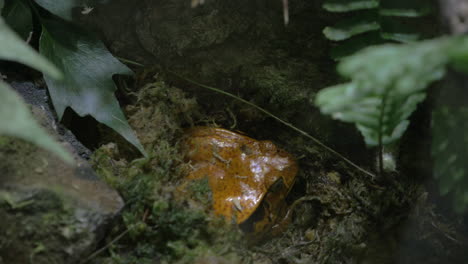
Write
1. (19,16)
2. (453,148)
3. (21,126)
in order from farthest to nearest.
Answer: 1. (19,16)
2. (453,148)
3. (21,126)

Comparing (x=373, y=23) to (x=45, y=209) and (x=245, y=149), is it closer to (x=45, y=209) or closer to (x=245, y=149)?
(x=245, y=149)

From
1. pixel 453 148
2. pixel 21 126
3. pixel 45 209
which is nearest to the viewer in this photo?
pixel 21 126

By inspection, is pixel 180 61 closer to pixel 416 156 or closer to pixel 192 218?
pixel 192 218

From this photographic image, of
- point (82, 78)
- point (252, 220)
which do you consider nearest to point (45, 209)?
point (82, 78)

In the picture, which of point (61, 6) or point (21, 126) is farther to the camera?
point (61, 6)

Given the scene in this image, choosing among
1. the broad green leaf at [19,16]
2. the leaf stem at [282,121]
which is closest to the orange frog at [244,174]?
the leaf stem at [282,121]

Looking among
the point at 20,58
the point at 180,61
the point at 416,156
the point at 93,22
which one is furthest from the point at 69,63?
the point at 416,156

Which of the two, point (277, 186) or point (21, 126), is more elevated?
point (21, 126)

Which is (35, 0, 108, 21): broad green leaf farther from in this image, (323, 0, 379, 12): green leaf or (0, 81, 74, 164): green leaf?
(323, 0, 379, 12): green leaf
